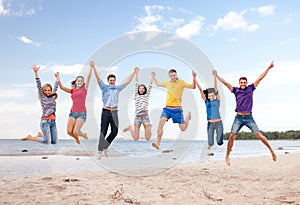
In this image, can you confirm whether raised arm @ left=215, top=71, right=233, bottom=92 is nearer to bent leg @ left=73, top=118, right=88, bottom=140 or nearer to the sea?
the sea

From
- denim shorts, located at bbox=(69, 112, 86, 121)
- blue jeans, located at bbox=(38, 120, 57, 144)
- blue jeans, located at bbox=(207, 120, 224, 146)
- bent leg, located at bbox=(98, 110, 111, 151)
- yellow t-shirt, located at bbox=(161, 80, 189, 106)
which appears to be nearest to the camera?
bent leg, located at bbox=(98, 110, 111, 151)

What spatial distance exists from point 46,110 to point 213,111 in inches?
184

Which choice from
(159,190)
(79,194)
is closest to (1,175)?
(79,194)

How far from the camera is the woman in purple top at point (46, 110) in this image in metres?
9.55

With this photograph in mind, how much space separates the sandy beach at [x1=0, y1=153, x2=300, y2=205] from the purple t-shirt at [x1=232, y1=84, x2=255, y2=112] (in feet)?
9.89

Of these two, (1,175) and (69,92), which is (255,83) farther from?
(1,175)

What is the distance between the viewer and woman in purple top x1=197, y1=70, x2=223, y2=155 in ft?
31.0

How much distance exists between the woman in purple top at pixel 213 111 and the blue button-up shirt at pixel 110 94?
233 cm

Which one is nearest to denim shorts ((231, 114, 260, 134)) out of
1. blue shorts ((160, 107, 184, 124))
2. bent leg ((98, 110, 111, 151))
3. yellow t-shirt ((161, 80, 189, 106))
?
blue shorts ((160, 107, 184, 124))

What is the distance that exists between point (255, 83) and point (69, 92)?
503 cm

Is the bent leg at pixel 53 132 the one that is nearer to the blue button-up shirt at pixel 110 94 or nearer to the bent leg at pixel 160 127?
the blue button-up shirt at pixel 110 94

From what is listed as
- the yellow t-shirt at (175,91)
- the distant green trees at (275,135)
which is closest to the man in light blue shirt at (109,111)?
the yellow t-shirt at (175,91)

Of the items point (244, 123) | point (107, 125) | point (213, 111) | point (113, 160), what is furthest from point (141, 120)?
point (113, 160)

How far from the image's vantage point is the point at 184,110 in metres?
10.0
